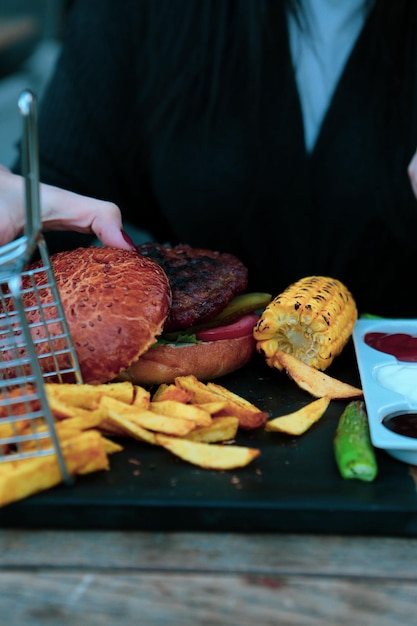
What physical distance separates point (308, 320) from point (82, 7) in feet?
7.36

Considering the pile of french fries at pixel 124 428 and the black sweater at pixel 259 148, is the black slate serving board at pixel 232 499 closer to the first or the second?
the pile of french fries at pixel 124 428

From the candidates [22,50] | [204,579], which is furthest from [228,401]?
[22,50]

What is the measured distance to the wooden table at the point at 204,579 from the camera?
130 cm

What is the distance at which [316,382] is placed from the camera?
6.85 feet

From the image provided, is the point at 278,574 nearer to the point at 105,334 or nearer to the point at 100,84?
the point at 105,334

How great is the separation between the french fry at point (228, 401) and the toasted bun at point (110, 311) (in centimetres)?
17

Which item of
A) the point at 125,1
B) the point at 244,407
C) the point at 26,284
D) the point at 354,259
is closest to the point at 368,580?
the point at 244,407

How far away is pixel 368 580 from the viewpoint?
54.1 inches

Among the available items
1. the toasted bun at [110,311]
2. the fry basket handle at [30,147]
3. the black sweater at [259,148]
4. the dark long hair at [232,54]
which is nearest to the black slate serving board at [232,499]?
the toasted bun at [110,311]

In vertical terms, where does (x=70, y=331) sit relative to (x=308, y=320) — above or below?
above

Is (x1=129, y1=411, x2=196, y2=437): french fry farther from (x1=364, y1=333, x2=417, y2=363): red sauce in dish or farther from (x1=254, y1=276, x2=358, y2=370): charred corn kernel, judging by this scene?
(x1=364, y1=333, x2=417, y2=363): red sauce in dish

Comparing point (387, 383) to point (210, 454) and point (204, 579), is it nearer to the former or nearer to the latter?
point (210, 454)

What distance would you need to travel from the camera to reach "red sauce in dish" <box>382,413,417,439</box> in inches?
69.0

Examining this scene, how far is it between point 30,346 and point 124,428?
0.35 metres
